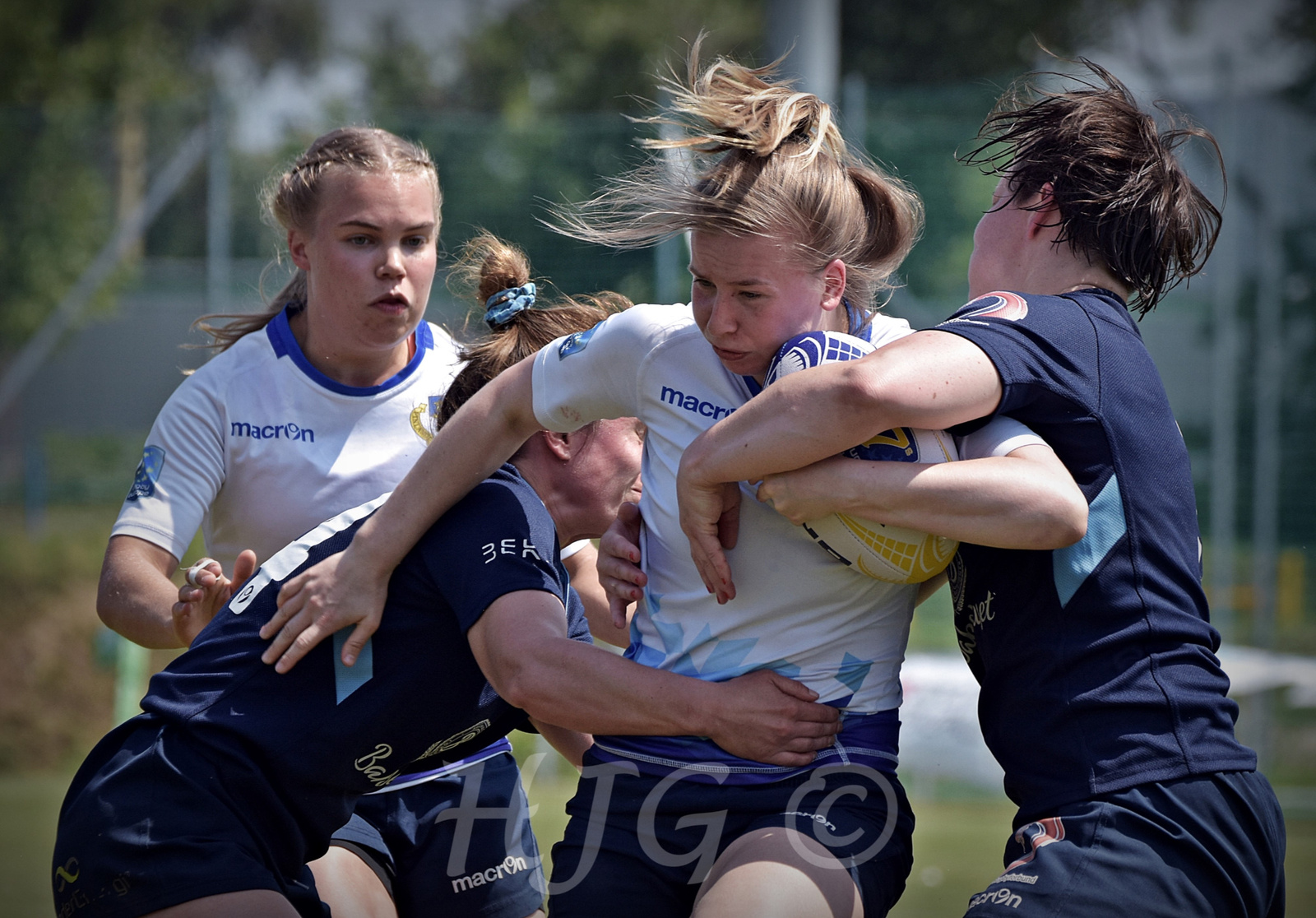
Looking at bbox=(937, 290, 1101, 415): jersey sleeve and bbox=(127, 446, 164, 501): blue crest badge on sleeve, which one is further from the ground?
bbox=(937, 290, 1101, 415): jersey sleeve

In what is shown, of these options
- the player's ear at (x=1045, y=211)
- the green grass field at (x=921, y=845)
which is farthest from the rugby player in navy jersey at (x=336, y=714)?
the green grass field at (x=921, y=845)

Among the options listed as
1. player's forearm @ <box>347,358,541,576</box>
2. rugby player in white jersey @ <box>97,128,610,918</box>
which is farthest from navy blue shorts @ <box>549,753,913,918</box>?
rugby player in white jersey @ <box>97,128,610,918</box>

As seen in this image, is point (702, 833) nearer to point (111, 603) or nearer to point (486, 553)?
point (486, 553)

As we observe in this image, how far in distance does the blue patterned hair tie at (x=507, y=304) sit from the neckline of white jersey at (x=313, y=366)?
2.06 feet

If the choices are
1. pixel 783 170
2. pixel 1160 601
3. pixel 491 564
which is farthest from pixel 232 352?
pixel 1160 601

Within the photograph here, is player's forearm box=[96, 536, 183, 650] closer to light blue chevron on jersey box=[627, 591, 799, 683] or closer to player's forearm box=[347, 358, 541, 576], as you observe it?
player's forearm box=[347, 358, 541, 576]

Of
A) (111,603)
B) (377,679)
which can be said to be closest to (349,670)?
(377,679)

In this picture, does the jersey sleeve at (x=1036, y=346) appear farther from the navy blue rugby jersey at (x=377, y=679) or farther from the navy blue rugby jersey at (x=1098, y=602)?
the navy blue rugby jersey at (x=377, y=679)

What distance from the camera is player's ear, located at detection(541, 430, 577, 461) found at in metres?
2.57

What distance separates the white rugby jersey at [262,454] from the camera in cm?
311

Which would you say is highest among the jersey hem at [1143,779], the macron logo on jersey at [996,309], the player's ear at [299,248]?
→ the player's ear at [299,248]

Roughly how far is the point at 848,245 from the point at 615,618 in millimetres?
804

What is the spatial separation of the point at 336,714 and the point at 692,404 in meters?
0.85

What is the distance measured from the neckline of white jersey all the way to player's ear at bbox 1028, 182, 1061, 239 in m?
1.72
